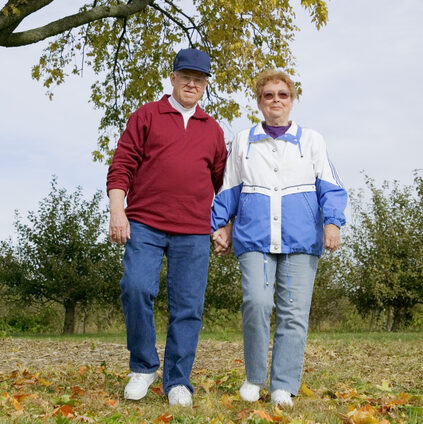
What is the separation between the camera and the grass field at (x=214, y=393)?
12.5 feet

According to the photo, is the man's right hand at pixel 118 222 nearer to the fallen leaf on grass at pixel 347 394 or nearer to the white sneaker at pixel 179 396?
the white sneaker at pixel 179 396

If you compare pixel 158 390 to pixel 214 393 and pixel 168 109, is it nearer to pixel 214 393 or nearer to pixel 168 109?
pixel 214 393

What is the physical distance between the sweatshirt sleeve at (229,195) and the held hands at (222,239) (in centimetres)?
5

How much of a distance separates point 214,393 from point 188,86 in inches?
89.7

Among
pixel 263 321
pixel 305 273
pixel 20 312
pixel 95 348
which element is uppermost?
pixel 305 273

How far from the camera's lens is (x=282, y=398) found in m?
4.11

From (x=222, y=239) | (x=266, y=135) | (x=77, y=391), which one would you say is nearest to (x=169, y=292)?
(x=222, y=239)

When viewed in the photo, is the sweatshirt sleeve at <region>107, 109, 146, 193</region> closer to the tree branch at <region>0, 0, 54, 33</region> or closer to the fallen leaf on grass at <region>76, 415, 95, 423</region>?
the fallen leaf on grass at <region>76, 415, 95, 423</region>

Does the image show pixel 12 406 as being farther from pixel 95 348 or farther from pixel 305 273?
pixel 95 348

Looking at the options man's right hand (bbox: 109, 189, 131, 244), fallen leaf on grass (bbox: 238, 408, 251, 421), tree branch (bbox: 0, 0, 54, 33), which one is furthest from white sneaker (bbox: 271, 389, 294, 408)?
tree branch (bbox: 0, 0, 54, 33)

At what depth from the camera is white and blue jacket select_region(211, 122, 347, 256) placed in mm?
4090

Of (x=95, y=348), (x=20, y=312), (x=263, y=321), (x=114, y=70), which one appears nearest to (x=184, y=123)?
(x=263, y=321)

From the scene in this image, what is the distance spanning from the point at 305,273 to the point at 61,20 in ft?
28.4

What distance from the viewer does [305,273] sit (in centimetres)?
414
